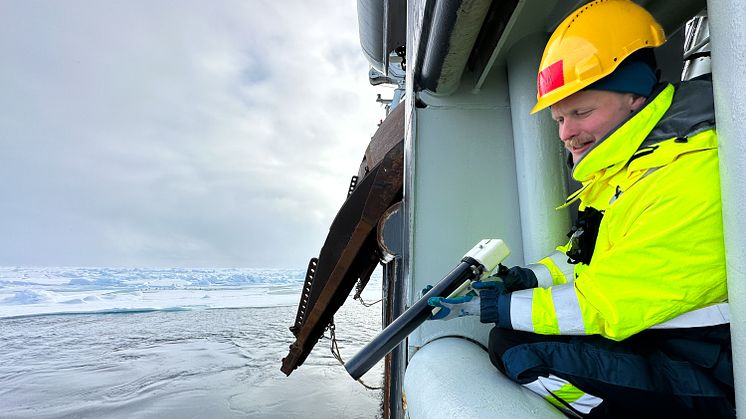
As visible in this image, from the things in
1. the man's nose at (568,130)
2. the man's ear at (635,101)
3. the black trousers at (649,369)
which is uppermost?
the man's ear at (635,101)

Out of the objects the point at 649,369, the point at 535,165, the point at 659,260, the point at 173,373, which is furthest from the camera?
the point at 173,373

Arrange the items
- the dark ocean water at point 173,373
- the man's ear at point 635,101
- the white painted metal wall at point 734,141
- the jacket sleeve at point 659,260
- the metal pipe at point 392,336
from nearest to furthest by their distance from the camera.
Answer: the white painted metal wall at point 734,141 < the jacket sleeve at point 659,260 < the man's ear at point 635,101 < the metal pipe at point 392,336 < the dark ocean water at point 173,373

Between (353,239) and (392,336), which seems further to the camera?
(353,239)

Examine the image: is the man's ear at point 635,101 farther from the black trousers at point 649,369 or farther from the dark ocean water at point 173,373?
the dark ocean water at point 173,373

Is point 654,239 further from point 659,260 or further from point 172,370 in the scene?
point 172,370

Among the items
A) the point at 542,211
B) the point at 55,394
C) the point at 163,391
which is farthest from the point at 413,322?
the point at 55,394

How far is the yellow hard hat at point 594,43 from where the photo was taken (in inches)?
39.7

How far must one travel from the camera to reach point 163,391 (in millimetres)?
6113

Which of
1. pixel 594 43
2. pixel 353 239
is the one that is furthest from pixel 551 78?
pixel 353 239

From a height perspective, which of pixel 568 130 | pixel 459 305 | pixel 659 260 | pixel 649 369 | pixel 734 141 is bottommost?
pixel 649 369

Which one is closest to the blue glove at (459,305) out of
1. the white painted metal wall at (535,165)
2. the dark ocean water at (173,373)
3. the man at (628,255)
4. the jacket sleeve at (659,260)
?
the man at (628,255)

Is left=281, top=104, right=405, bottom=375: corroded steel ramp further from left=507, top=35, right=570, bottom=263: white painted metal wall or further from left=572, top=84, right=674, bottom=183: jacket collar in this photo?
left=572, top=84, right=674, bottom=183: jacket collar

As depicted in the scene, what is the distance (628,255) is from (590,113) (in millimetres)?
453

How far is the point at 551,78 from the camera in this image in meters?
1.09
